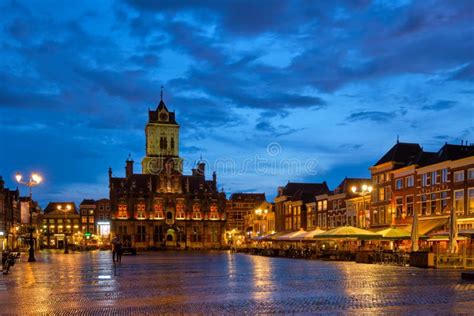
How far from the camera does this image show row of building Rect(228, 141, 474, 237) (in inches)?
1986

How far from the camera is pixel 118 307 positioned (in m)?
15.9

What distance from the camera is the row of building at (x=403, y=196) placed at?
1986 inches

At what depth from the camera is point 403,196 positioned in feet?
197

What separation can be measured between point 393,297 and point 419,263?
20.0 meters

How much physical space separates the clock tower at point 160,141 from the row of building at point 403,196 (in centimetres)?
6004

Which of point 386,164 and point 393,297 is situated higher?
point 386,164

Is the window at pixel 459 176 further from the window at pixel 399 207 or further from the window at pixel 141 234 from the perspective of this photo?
the window at pixel 141 234

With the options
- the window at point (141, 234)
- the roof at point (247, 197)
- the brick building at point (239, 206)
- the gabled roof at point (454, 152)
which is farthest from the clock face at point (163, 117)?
the gabled roof at point (454, 152)

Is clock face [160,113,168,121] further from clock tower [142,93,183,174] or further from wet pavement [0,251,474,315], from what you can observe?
wet pavement [0,251,474,315]

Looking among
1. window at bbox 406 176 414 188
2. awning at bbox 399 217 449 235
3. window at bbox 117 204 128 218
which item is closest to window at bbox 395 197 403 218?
window at bbox 406 176 414 188

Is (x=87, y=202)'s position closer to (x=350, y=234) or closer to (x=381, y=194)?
(x=381, y=194)

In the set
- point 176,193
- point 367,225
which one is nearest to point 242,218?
point 176,193

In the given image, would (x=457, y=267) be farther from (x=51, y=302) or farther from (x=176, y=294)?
(x=51, y=302)

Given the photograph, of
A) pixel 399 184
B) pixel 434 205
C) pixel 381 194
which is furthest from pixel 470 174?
pixel 381 194
